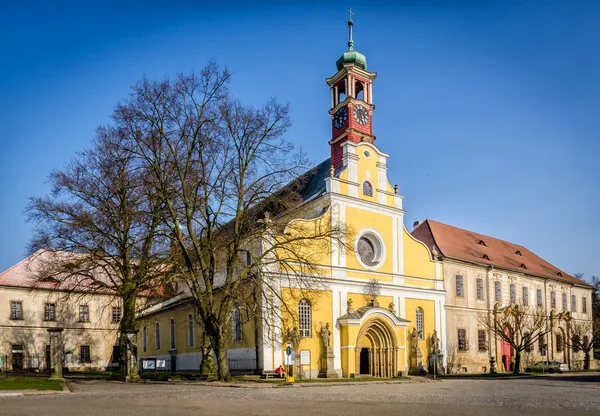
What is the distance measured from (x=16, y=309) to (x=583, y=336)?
52770mm

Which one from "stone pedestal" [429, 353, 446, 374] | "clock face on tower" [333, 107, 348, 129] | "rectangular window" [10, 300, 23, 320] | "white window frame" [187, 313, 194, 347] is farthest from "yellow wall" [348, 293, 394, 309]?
"rectangular window" [10, 300, 23, 320]

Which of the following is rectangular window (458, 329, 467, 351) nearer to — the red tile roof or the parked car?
the red tile roof

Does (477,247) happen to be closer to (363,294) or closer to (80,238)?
(363,294)

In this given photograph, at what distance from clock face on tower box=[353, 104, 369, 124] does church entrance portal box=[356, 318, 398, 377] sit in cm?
1397

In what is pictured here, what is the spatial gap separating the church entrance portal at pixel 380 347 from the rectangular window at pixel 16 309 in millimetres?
32566

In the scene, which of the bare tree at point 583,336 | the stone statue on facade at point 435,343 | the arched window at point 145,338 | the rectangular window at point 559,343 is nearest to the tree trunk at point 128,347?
the stone statue on facade at point 435,343

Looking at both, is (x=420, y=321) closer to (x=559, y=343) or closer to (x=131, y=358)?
(x=131, y=358)

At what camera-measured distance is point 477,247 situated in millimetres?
48531

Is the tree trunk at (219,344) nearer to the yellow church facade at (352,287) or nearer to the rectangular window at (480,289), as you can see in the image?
the yellow church facade at (352,287)

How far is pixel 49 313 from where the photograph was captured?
172 feet

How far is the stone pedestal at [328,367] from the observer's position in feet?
105

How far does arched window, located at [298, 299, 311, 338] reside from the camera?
3272 cm

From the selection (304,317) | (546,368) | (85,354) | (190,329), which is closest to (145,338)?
(85,354)

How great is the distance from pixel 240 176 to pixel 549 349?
37.3 meters
